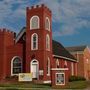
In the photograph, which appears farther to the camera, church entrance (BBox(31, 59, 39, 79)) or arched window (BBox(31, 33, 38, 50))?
arched window (BBox(31, 33, 38, 50))

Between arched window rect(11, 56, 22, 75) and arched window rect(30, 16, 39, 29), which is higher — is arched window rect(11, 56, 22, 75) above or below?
below

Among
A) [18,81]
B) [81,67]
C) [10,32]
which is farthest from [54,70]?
[81,67]

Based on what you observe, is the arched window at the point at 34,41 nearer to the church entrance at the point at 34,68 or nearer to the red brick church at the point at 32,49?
the red brick church at the point at 32,49

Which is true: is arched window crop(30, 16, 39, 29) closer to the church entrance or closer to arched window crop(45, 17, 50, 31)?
arched window crop(45, 17, 50, 31)

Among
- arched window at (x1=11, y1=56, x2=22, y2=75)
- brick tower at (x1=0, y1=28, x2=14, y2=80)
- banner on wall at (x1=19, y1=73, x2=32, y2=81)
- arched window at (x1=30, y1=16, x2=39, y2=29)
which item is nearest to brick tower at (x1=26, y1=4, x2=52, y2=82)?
arched window at (x1=30, y1=16, x2=39, y2=29)

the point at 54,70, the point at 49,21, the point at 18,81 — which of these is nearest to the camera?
the point at 54,70

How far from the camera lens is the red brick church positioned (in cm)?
5091

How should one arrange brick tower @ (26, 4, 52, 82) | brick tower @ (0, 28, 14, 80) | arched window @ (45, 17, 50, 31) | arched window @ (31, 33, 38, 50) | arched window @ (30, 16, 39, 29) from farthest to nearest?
brick tower @ (0, 28, 14, 80) < arched window @ (45, 17, 50, 31) < arched window @ (30, 16, 39, 29) < arched window @ (31, 33, 38, 50) < brick tower @ (26, 4, 52, 82)

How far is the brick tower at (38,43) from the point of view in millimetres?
50688

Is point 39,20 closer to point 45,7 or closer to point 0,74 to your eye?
point 45,7

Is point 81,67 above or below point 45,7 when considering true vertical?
below

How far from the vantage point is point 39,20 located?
51.6 meters

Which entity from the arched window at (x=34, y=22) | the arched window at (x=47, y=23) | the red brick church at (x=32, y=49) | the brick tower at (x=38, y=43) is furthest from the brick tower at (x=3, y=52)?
the arched window at (x=47, y=23)

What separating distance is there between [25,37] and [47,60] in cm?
593
